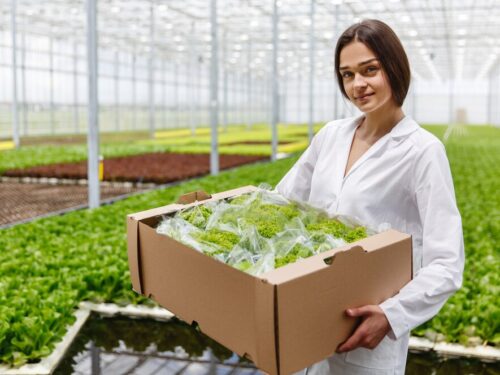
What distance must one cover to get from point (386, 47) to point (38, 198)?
9524mm

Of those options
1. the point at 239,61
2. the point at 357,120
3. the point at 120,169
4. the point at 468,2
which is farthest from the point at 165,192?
the point at 239,61

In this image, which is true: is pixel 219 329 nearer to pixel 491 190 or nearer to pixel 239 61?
pixel 491 190

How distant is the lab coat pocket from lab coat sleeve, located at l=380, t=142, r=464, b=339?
0.64 ft

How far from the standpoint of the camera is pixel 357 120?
214 cm

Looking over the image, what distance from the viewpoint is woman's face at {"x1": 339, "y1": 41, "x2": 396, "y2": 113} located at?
72.0 inches

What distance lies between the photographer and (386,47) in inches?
71.4

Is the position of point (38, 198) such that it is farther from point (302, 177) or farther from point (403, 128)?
point (403, 128)

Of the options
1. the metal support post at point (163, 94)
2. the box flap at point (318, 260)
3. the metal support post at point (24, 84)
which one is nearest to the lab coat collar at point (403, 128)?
the box flap at point (318, 260)

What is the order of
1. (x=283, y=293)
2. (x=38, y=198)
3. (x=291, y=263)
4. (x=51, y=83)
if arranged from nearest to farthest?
(x=283, y=293), (x=291, y=263), (x=38, y=198), (x=51, y=83)

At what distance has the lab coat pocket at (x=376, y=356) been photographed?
1892mm

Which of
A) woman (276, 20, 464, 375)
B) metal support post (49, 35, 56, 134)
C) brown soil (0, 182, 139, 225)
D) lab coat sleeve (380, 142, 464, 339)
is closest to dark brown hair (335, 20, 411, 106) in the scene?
woman (276, 20, 464, 375)

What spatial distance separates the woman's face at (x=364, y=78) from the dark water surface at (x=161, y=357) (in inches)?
93.4

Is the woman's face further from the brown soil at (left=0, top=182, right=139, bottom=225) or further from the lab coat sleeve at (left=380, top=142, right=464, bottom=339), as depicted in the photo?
the brown soil at (left=0, top=182, right=139, bottom=225)

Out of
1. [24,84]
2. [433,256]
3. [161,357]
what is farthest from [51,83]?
[433,256]
